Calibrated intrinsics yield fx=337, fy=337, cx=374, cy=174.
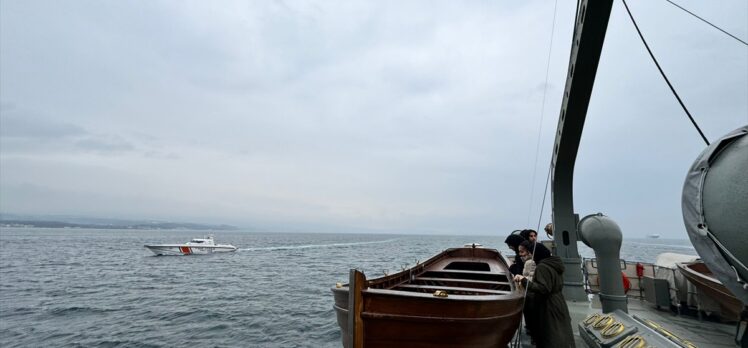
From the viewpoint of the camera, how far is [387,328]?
426cm

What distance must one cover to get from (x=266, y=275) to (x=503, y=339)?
26.3 meters

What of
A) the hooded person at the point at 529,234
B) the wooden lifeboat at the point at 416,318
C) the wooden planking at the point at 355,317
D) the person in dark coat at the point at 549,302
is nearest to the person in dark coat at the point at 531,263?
the person in dark coat at the point at 549,302

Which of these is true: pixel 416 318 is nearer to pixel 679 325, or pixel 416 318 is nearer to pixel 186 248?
pixel 679 325

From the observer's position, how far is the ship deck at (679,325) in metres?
5.85

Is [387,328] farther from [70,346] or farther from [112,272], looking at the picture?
[112,272]

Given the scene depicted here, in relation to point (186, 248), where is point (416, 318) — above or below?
above

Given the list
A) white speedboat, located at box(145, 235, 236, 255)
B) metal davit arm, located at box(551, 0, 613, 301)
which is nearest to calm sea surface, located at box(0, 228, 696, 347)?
metal davit arm, located at box(551, 0, 613, 301)

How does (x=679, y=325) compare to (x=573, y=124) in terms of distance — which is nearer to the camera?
(x=679, y=325)

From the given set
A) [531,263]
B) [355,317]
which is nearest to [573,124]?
[531,263]

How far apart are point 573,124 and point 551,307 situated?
16.8 feet

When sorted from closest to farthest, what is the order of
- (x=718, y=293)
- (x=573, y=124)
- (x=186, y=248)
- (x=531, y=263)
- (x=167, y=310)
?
(x=531, y=263) < (x=718, y=293) < (x=573, y=124) < (x=167, y=310) < (x=186, y=248)

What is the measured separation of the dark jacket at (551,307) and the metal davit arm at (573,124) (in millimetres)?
4544

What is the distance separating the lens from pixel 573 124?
783 cm

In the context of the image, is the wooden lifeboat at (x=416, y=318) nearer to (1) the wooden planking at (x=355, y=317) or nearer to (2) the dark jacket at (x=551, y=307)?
(1) the wooden planking at (x=355, y=317)
